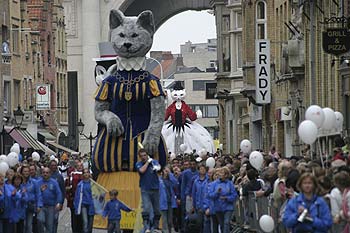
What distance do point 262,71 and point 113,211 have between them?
27187mm

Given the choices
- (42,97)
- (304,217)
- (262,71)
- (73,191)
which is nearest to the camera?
(304,217)

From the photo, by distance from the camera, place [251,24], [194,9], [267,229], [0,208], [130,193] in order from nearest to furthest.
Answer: [267,229]
[0,208]
[130,193]
[251,24]
[194,9]

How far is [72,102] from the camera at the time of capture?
413ft

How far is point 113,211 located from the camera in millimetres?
30562

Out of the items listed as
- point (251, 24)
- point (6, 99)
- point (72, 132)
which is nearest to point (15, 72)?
point (6, 99)

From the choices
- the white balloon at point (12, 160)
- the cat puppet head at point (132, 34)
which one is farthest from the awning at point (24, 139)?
the cat puppet head at point (132, 34)

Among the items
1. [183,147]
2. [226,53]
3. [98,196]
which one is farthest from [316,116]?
[226,53]

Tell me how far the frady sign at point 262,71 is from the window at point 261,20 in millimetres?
7326

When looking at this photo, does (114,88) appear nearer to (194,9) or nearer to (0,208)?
(0,208)

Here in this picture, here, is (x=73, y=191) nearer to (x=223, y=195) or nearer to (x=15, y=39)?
(x=223, y=195)

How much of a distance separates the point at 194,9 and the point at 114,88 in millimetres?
98179

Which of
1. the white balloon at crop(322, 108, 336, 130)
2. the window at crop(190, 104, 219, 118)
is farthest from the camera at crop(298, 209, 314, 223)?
the window at crop(190, 104, 219, 118)

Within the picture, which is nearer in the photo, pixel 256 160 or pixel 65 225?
pixel 256 160

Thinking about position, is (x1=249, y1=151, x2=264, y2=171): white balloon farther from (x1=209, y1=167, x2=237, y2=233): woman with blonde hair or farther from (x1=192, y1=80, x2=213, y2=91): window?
(x1=192, y1=80, x2=213, y2=91): window
